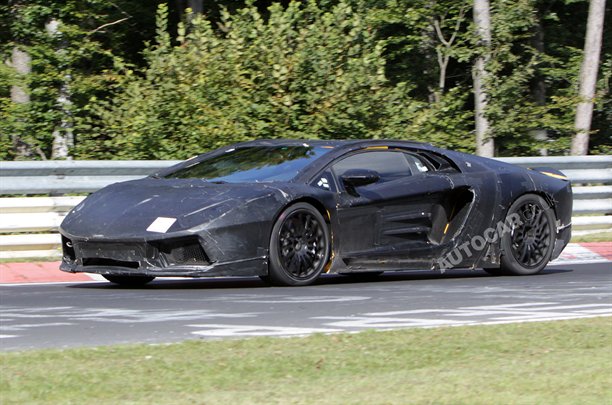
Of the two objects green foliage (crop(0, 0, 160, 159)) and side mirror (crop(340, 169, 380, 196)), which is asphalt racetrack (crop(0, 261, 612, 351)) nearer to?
side mirror (crop(340, 169, 380, 196))

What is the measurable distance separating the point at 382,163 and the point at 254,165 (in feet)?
3.69

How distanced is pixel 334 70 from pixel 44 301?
381 inches

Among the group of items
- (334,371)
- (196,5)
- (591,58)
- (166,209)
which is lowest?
(334,371)

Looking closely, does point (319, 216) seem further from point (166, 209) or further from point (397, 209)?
point (166, 209)

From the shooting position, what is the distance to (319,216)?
32.8ft

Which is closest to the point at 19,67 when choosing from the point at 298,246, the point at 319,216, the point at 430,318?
the point at 319,216

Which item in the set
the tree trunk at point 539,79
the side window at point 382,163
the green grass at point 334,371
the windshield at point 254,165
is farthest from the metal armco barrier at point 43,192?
the tree trunk at point 539,79

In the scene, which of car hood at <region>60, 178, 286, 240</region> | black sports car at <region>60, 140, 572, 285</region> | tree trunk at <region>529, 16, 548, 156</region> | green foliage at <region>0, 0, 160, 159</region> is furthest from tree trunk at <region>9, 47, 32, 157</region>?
car hood at <region>60, 178, 286, 240</region>

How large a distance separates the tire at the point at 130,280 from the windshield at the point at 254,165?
903mm

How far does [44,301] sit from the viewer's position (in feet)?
29.2

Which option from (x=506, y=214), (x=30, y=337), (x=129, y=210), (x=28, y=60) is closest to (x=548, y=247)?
(x=506, y=214)

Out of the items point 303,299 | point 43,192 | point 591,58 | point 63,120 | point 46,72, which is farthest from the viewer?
point 591,58

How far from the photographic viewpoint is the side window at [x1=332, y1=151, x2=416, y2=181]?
10.6m

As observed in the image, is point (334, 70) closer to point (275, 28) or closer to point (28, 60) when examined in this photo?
point (275, 28)
